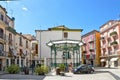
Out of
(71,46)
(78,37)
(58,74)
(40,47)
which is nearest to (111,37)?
(78,37)

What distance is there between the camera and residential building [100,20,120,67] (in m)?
63.0

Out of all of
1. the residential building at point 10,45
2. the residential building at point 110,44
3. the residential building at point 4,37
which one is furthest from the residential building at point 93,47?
the residential building at point 4,37

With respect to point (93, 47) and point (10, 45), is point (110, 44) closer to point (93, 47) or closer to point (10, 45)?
point (93, 47)

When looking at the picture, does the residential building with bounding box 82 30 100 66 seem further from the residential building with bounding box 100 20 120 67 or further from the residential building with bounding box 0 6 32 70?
the residential building with bounding box 0 6 32 70

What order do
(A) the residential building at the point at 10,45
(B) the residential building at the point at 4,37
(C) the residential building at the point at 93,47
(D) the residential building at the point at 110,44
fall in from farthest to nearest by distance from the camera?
(C) the residential building at the point at 93,47 → (D) the residential building at the point at 110,44 → (A) the residential building at the point at 10,45 → (B) the residential building at the point at 4,37

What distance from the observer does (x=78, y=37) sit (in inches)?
2312

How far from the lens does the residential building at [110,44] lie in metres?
63.0

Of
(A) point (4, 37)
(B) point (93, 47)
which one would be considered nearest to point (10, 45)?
(A) point (4, 37)

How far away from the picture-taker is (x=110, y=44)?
67.1 metres

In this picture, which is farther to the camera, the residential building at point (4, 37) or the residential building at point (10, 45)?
the residential building at point (10, 45)

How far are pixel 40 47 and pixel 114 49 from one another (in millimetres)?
20769

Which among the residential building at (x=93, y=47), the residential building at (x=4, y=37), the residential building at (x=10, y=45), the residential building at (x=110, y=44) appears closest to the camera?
the residential building at (x=4, y=37)

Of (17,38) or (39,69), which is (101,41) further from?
(39,69)

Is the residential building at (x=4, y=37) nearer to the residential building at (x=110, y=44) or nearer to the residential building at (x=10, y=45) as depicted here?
the residential building at (x=10, y=45)
